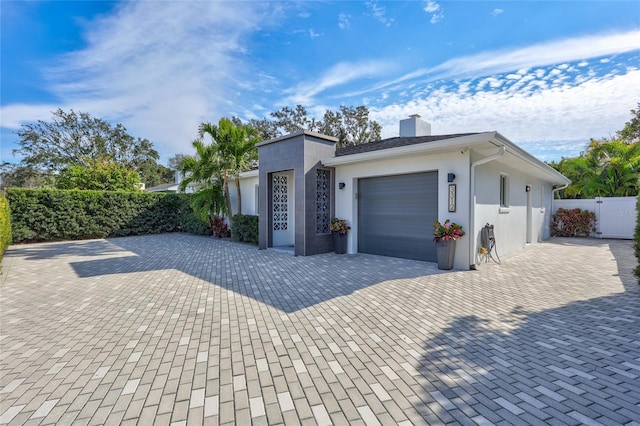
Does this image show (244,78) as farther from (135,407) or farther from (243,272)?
(135,407)

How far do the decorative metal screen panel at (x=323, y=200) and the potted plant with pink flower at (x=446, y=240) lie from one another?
3.82 metres

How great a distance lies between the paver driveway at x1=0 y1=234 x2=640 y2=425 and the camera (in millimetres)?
2471

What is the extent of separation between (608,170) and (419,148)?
14273 mm

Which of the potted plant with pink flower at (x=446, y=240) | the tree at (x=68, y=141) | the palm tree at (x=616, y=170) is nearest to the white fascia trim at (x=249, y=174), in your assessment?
the potted plant with pink flower at (x=446, y=240)

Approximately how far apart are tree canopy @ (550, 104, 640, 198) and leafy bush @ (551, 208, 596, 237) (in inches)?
62.3

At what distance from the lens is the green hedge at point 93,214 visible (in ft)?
41.7

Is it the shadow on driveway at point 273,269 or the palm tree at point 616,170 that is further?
the palm tree at point 616,170

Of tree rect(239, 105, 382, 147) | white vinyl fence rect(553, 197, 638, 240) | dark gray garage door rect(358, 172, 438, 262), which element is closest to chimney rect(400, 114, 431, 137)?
dark gray garage door rect(358, 172, 438, 262)

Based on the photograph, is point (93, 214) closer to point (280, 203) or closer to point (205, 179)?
point (205, 179)

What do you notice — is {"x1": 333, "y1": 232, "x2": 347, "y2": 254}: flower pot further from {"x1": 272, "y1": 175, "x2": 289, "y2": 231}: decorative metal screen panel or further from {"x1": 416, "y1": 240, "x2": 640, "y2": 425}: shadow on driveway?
{"x1": 416, "y1": 240, "x2": 640, "y2": 425}: shadow on driveway

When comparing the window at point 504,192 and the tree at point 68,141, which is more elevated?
the tree at point 68,141

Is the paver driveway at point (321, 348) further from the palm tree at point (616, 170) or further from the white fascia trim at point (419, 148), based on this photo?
the palm tree at point (616, 170)

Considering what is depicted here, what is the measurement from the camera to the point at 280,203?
38.7 ft

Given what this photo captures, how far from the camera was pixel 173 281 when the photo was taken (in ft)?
22.1
